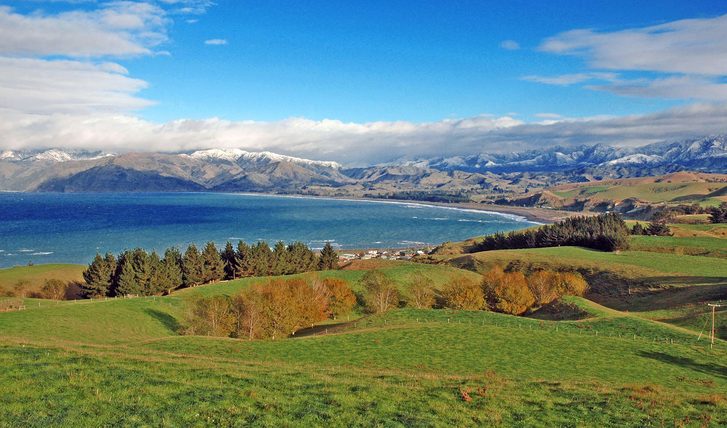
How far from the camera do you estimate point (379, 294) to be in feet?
274

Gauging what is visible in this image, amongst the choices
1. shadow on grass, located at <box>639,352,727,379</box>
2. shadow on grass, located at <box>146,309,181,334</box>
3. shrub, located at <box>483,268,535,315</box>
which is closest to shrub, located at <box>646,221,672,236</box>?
shrub, located at <box>483,268,535,315</box>

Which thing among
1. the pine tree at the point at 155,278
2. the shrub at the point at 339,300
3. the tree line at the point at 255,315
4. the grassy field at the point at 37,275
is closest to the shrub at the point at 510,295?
the shrub at the point at 339,300

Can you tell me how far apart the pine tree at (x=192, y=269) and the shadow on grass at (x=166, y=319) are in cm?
4217

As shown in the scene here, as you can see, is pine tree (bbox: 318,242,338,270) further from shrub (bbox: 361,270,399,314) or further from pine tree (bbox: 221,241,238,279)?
shrub (bbox: 361,270,399,314)

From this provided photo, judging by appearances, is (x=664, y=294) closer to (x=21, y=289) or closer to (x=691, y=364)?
(x=691, y=364)

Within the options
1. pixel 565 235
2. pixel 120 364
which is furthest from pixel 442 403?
pixel 565 235

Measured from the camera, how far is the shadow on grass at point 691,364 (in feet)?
119

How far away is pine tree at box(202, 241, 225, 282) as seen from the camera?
108 metres

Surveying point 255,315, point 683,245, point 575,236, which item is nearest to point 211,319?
point 255,315

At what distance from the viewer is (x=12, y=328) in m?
→ 46.1

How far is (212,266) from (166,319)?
47630mm

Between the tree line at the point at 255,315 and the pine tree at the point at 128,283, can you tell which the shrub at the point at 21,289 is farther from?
the tree line at the point at 255,315

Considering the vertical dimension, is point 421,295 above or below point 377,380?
below

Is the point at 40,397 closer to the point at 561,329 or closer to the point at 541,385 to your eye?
the point at 541,385
